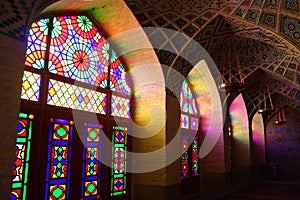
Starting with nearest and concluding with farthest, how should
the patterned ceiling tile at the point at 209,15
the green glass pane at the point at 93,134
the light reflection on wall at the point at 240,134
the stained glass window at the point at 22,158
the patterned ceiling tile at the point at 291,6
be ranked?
the stained glass window at the point at 22,158 → the patterned ceiling tile at the point at 291,6 → the green glass pane at the point at 93,134 → the patterned ceiling tile at the point at 209,15 → the light reflection on wall at the point at 240,134

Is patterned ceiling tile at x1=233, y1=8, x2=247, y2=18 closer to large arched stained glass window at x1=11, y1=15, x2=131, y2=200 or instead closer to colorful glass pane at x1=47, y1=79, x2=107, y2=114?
large arched stained glass window at x1=11, y1=15, x2=131, y2=200

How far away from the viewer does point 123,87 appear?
6.18 meters

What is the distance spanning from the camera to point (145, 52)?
592cm

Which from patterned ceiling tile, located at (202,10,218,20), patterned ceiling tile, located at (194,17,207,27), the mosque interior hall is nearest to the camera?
the mosque interior hall

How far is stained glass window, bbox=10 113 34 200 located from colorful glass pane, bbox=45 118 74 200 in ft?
1.19

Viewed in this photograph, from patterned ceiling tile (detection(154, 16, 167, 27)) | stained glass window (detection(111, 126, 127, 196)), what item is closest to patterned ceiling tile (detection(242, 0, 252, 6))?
patterned ceiling tile (detection(154, 16, 167, 27))

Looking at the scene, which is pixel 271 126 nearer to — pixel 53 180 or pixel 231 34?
pixel 231 34

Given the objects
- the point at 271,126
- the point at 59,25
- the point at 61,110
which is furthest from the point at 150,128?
the point at 271,126

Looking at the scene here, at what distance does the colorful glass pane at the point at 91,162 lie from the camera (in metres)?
4.93

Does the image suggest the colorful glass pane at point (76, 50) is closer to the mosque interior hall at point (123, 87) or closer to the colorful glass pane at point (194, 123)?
the mosque interior hall at point (123, 87)

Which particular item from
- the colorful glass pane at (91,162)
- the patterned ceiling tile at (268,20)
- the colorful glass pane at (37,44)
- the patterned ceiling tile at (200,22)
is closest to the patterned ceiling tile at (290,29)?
the patterned ceiling tile at (268,20)

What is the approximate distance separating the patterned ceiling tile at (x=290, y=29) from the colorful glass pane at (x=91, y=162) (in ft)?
13.0

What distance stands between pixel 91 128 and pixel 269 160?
1098 cm

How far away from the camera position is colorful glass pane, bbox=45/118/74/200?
14.1ft
